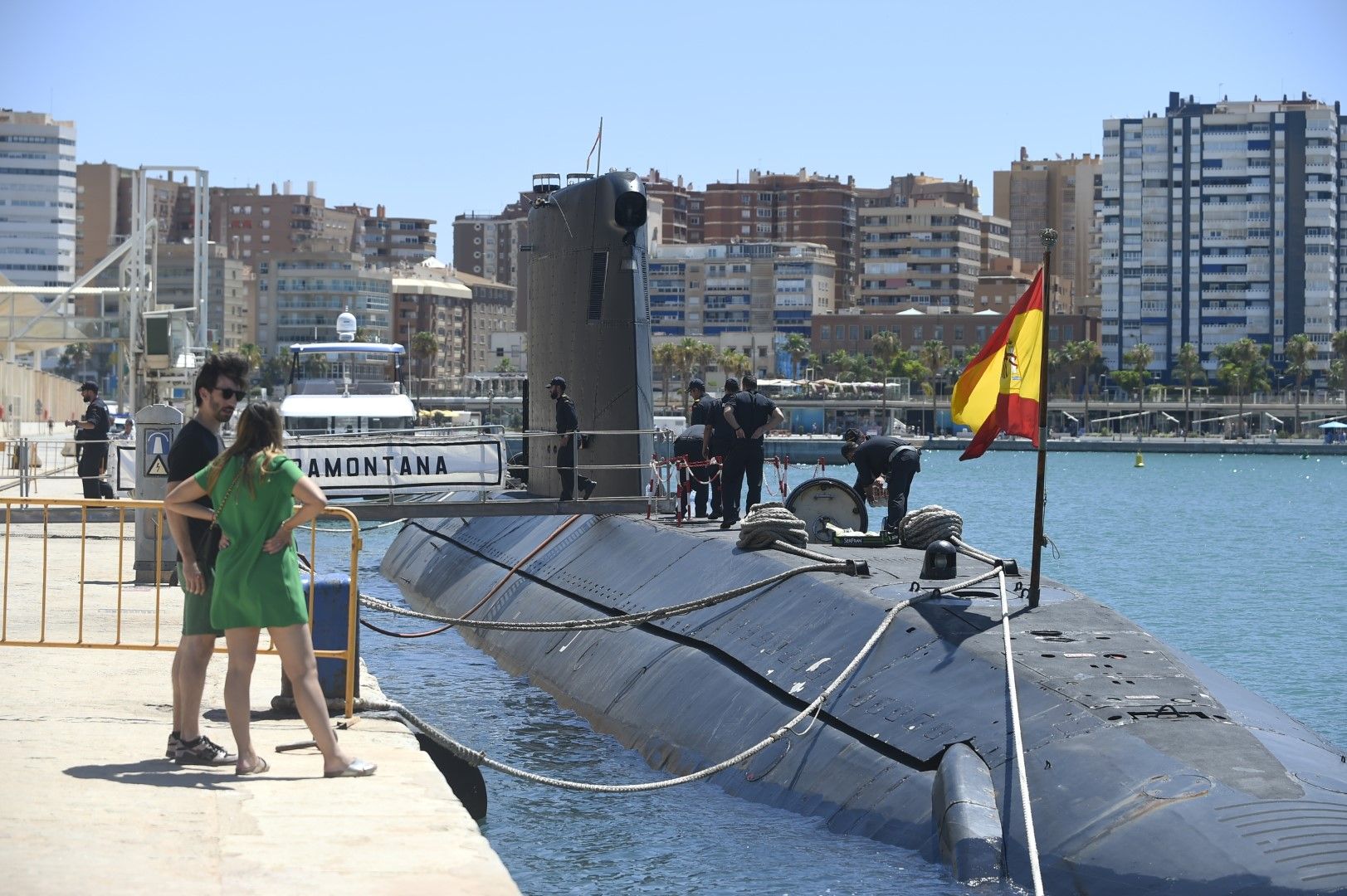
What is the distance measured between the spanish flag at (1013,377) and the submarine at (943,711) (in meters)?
1.11

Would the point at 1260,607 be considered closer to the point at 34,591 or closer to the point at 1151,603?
the point at 1151,603

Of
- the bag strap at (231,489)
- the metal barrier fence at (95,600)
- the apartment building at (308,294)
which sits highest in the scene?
the apartment building at (308,294)

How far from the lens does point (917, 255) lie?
18412cm

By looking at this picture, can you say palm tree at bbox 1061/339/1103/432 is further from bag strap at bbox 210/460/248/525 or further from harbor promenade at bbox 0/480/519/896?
bag strap at bbox 210/460/248/525

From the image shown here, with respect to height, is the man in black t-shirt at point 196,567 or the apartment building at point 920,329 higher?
the apartment building at point 920,329

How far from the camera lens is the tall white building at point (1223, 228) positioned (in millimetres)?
160125

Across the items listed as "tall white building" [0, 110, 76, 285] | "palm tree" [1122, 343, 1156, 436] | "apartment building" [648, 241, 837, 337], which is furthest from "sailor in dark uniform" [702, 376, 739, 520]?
"tall white building" [0, 110, 76, 285]

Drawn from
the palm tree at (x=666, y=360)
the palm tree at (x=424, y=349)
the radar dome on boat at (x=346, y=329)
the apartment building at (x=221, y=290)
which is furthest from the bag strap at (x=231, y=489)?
the apartment building at (x=221, y=290)

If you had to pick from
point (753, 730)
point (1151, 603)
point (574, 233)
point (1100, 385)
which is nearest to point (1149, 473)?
point (1100, 385)

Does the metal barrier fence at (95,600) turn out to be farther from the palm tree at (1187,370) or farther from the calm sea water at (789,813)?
the palm tree at (1187,370)

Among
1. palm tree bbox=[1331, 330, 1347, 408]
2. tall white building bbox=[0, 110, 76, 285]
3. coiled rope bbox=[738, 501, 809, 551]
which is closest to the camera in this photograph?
coiled rope bbox=[738, 501, 809, 551]

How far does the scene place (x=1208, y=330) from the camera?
162500mm

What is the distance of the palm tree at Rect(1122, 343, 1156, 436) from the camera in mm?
146500

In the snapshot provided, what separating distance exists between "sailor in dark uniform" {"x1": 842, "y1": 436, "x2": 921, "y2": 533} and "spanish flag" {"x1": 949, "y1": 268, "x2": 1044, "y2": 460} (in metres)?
4.99
